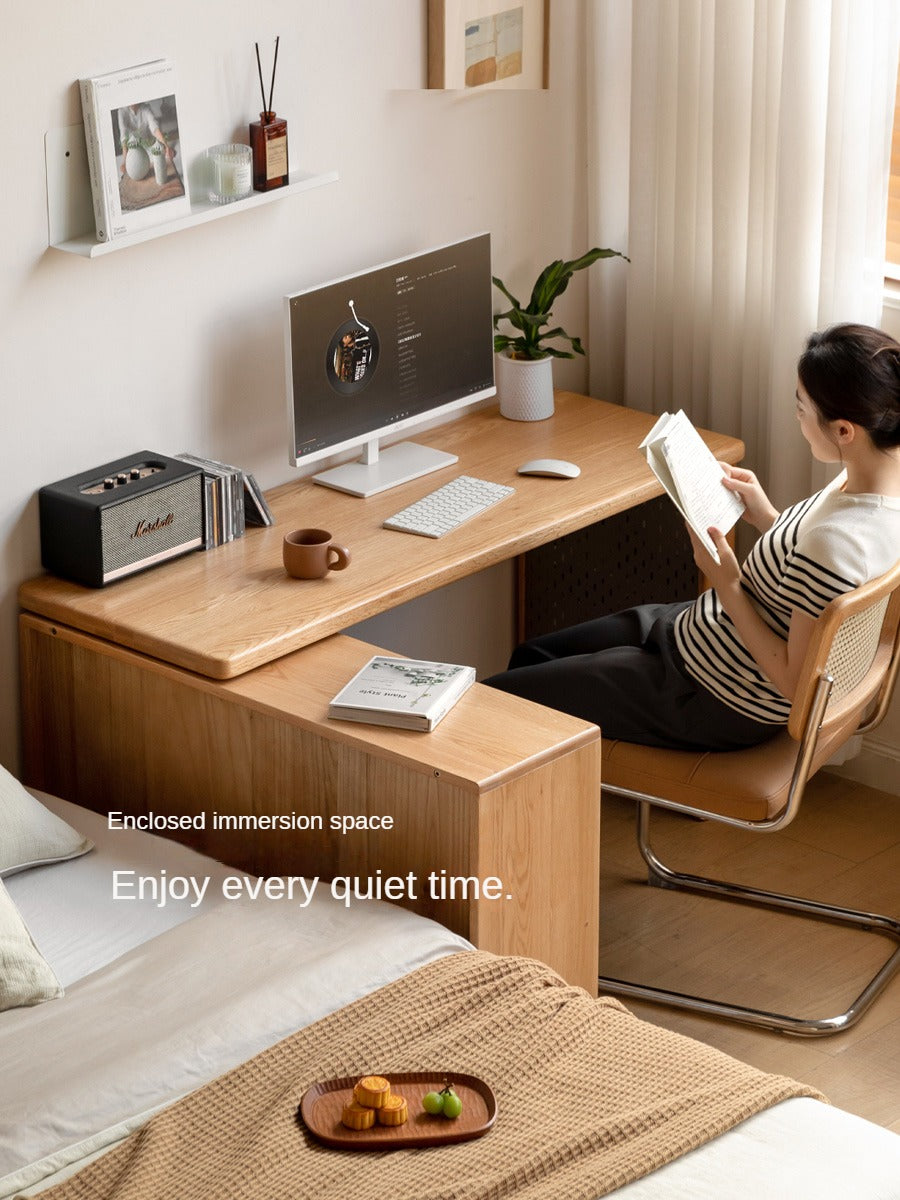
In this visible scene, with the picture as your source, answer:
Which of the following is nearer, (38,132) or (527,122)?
(38,132)

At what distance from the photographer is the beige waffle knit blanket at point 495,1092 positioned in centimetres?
177

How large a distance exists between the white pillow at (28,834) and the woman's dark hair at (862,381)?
4.24ft

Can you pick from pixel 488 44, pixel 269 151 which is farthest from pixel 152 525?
pixel 488 44

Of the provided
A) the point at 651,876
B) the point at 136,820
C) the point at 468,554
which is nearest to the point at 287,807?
the point at 136,820

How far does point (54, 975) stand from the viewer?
2.15 metres

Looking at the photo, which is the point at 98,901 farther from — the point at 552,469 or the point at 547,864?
the point at 552,469

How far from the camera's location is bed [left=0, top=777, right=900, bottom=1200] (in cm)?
181

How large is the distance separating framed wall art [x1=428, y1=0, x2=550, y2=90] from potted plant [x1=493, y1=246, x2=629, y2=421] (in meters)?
0.38

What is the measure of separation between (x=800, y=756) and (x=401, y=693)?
24.9 inches

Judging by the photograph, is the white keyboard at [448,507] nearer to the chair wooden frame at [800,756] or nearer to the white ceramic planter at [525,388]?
the white ceramic planter at [525,388]

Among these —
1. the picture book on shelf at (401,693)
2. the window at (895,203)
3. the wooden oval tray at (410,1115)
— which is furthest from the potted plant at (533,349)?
the wooden oval tray at (410,1115)

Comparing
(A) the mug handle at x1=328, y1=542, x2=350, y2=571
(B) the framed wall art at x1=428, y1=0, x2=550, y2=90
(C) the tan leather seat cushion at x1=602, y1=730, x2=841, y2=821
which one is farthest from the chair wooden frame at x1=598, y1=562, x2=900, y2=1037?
(B) the framed wall art at x1=428, y1=0, x2=550, y2=90

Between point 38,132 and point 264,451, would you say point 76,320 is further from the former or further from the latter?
point 264,451

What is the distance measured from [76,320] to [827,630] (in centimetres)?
128
